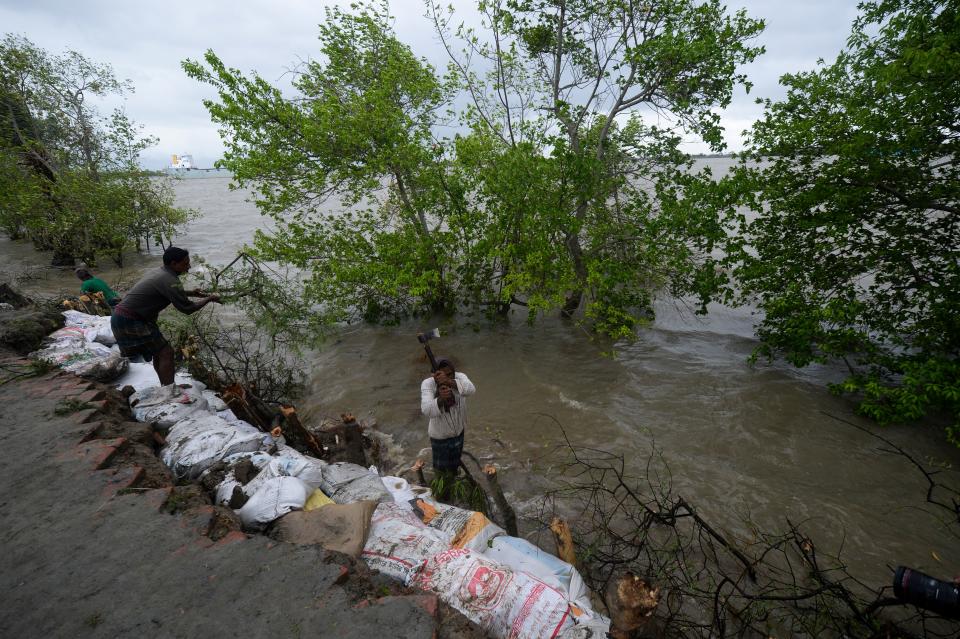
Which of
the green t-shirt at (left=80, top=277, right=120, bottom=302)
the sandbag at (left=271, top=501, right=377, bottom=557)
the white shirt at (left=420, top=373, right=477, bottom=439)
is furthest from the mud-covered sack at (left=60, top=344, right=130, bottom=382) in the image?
the green t-shirt at (left=80, top=277, right=120, bottom=302)

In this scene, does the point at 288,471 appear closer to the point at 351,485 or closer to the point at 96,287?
the point at 351,485

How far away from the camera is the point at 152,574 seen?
216cm

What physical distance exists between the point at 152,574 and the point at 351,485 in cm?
139

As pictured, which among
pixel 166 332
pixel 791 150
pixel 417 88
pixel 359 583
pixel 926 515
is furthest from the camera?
pixel 417 88

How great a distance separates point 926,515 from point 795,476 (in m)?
1.05

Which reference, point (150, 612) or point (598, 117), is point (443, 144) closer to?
point (598, 117)

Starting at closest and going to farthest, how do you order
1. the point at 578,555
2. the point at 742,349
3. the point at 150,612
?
1. the point at 150,612
2. the point at 578,555
3. the point at 742,349

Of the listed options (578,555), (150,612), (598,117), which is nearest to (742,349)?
Answer: (598,117)

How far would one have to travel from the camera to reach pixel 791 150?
5727mm

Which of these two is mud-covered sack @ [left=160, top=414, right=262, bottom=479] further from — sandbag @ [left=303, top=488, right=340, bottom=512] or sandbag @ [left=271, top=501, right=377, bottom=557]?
sandbag @ [left=271, top=501, right=377, bottom=557]

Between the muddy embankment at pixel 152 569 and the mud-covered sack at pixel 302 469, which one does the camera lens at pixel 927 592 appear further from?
the mud-covered sack at pixel 302 469

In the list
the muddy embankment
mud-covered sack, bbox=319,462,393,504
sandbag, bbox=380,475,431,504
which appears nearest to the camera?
the muddy embankment

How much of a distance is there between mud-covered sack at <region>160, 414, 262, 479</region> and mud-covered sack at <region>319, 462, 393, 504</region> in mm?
790

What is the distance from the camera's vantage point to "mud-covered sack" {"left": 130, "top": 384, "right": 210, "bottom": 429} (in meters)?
4.04
